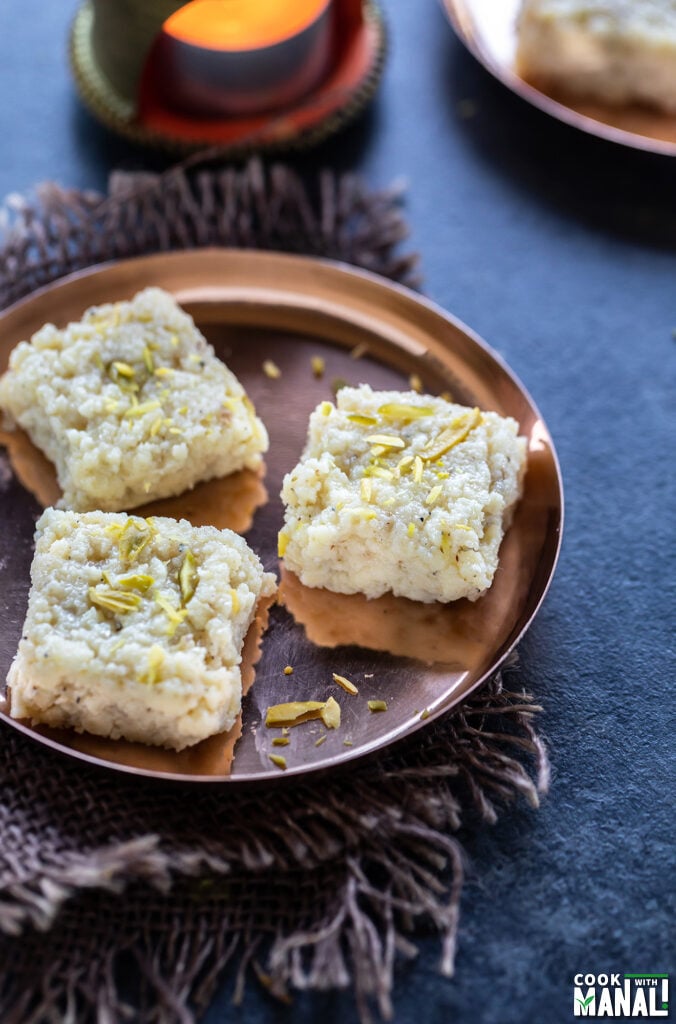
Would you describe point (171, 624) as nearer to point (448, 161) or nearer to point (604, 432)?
point (604, 432)

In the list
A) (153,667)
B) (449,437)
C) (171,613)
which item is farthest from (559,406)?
(153,667)

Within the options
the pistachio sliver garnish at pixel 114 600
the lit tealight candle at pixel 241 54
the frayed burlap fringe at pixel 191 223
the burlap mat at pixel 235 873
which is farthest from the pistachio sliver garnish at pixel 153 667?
the lit tealight candle at pixel 241 54

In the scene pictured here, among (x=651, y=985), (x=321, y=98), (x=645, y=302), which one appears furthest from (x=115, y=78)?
(x=651, y=985)

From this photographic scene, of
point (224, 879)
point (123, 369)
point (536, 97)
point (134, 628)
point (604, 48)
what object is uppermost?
point (604, 48)

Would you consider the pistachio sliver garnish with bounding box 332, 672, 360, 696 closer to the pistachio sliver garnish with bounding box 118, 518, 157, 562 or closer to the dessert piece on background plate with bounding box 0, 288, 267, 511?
the pistachio sliver garnish with bounding box 118, 518, 157, 562

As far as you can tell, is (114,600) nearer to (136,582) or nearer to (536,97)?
(136,582)
